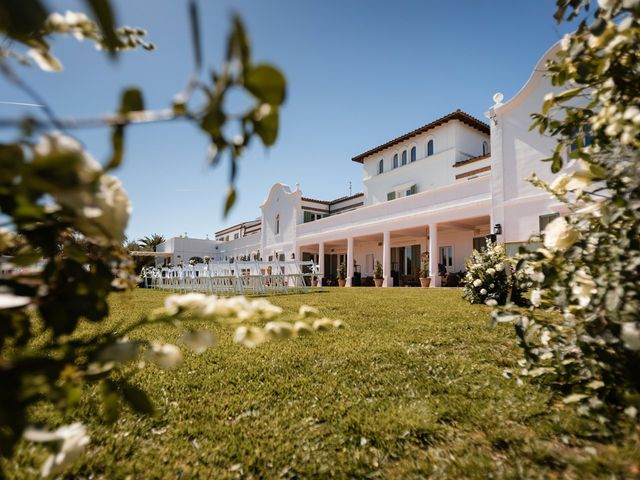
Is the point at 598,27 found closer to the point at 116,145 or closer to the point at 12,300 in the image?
the point at 116,145

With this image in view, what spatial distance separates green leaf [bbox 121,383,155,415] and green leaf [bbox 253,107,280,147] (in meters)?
0.56

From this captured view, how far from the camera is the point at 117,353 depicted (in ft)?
2.00

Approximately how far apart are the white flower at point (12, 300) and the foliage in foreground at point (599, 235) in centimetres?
164

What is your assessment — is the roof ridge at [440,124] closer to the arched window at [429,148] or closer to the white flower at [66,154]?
the arched window at [429,148]

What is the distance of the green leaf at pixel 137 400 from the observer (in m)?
0.70

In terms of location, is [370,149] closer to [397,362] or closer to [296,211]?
[296,211]

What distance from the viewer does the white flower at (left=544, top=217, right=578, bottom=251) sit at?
1.43 meters

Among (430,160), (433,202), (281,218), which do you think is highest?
(430,160)

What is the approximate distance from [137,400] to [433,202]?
15281 millimetres

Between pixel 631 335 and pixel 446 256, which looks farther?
pixel 446 256

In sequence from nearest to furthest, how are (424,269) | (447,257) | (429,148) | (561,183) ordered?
(561,183), (424,269), (447,257), (429,148)

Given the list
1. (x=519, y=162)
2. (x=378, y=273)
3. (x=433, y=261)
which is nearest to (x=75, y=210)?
(x=519, y=162)

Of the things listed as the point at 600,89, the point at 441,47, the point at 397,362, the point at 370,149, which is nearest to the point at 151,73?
the point at 600,89

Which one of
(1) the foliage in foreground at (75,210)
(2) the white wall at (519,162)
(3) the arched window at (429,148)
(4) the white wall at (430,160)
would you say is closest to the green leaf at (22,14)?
(1) the foliage in foreground at (75,210)
